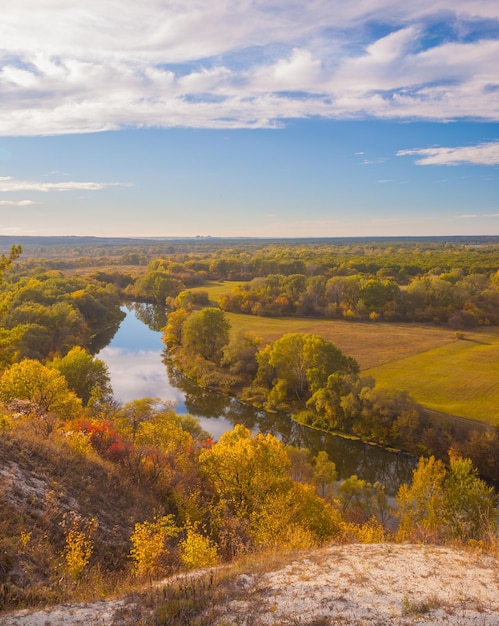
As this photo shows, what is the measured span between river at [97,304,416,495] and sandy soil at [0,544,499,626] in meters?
19.0

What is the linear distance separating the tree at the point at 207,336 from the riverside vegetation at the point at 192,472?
15cm

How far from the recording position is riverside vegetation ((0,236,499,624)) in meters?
10.7

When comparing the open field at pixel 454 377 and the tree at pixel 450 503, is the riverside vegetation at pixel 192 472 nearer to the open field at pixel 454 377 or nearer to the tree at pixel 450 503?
the tree at pixel 450 503

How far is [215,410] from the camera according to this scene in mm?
41344

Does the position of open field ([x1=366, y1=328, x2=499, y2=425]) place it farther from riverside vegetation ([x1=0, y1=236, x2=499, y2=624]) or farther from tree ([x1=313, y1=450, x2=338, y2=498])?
tree ([x1=313, y1=450, x2=338, y2=498])

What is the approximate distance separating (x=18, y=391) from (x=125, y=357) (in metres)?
33.8

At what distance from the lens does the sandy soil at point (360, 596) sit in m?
7.02

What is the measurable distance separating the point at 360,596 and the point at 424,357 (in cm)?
4747

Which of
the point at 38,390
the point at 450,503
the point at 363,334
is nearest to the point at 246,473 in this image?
the point at 450,503

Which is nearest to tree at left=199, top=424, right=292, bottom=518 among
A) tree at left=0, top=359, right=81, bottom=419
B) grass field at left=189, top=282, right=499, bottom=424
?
tree at left=0, top=359, right=81, bottom=419

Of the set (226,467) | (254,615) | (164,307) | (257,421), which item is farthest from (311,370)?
(164,307)

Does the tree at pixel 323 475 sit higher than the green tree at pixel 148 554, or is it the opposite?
the green tree at pixel 148 554

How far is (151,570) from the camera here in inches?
380

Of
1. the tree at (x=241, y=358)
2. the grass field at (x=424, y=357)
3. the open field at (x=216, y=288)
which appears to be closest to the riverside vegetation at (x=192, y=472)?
the tree at (x=241, y=358)
